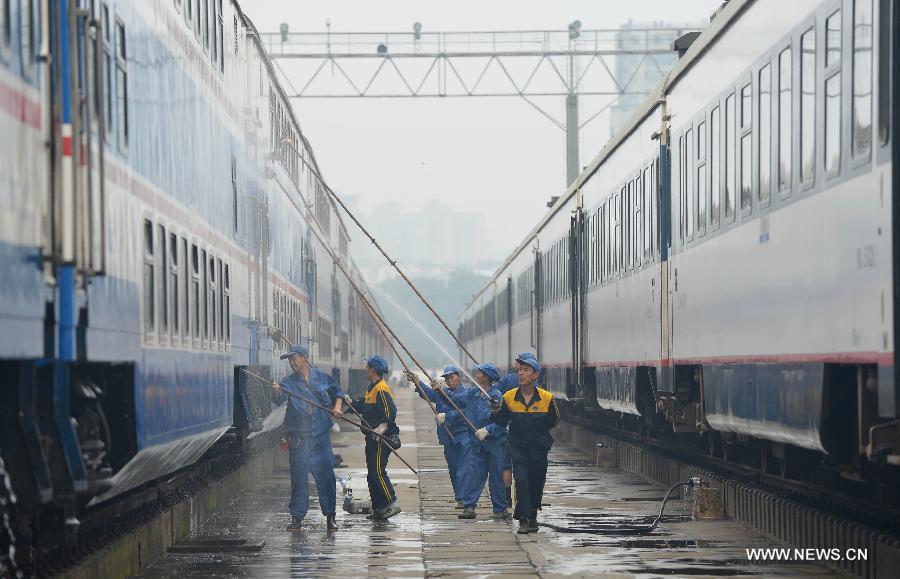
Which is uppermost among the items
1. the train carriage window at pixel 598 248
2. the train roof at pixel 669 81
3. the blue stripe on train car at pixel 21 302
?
the train roof at pixel 669 81

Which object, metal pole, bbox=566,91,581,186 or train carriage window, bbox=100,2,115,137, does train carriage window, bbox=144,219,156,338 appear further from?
metal pole, bbox=566,91,581,186

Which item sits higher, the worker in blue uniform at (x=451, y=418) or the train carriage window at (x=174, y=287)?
the train carriage window at (x=174, y=287)

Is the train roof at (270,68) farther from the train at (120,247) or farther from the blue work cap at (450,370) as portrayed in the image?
the blue work cap at (450,370)

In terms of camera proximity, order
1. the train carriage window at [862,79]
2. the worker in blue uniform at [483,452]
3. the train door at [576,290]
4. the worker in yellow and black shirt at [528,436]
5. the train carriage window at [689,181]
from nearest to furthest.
→ the train carriage window at [862,79] → the worker in yellow and black shirt at [528,436] → the train carriage window at [689,181] → the worker in blue uniform at [483,452] → the train door at [576,290]

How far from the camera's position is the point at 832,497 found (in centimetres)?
1419

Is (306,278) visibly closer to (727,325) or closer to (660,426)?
(660,426)

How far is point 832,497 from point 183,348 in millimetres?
5563

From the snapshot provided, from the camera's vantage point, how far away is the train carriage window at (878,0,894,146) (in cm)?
897

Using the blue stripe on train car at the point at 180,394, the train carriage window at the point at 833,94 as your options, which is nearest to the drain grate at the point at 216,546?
the blue stripe on train car at the point at 180,394

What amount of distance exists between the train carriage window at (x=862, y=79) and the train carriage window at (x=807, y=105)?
1.05 meters

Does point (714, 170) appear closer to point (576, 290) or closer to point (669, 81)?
point (669, 81)

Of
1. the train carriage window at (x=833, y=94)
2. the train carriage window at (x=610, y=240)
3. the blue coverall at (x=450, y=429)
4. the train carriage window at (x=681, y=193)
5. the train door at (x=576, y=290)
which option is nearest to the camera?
the train carriage window at (x=833, y=94)

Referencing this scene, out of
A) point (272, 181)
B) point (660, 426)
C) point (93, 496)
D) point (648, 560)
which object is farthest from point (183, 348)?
point (660, 426)

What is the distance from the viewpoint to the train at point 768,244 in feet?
30.9
